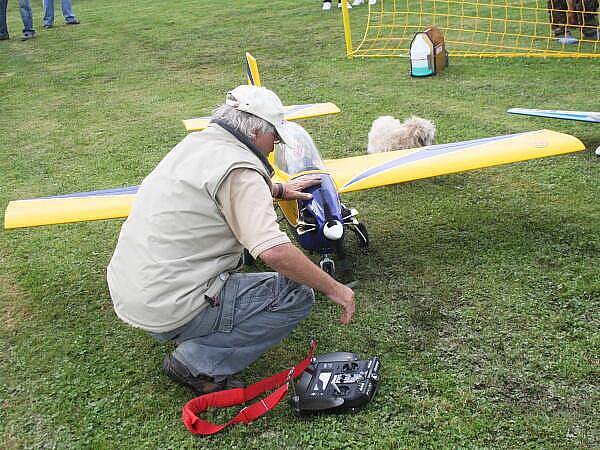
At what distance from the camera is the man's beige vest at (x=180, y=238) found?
10.5 ft

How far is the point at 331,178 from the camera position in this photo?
4.63 m

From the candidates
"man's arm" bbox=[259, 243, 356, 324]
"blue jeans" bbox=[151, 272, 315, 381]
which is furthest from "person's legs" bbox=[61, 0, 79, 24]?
"man's arm" bbox=[259, 243, 356, 324]

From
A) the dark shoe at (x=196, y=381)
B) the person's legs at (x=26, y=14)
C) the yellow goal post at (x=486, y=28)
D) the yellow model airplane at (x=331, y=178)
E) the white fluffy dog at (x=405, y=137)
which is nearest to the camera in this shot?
the dark shoe at (x=196, y=381)

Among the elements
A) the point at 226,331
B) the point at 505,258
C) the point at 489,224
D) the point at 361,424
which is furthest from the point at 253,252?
the point at 489,224

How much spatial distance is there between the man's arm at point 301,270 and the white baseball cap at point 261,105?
24.4 inches

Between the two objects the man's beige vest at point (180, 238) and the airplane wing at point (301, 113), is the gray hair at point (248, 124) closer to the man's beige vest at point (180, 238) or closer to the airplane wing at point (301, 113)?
the man's beige vest at point (180, 238)

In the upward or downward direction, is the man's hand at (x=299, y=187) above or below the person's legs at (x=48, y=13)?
below

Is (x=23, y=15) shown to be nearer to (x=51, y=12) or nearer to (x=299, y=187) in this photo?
(x=51, y=12)

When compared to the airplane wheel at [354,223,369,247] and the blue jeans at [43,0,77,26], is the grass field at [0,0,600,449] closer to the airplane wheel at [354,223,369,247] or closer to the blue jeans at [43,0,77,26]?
the airplane wheel at [354,223,369,247]

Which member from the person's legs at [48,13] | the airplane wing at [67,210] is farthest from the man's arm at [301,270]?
the person's legs at [48,13]

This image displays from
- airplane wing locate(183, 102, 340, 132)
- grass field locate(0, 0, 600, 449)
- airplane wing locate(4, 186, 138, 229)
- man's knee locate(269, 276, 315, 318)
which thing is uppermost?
airplane wing locate(183, 102, 340, 132)

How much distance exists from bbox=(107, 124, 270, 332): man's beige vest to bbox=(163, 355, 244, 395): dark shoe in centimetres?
45

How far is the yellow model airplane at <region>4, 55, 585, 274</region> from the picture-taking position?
14.3ft

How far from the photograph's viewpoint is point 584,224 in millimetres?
5242
